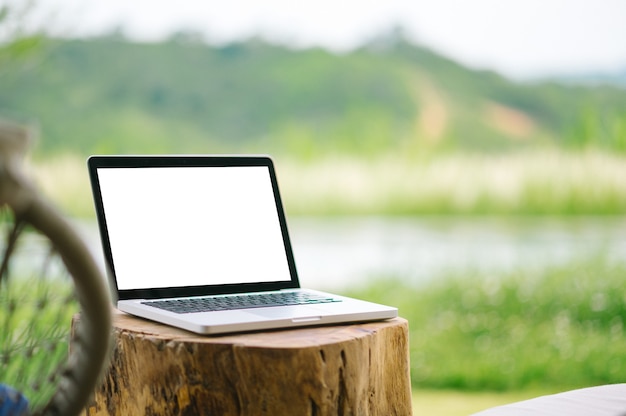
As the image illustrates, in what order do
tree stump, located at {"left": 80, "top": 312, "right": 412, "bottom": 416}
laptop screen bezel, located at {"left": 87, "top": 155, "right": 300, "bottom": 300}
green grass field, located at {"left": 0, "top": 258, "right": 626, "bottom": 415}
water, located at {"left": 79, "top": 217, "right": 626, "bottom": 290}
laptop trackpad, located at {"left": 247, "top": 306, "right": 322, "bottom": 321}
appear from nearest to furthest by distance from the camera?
1. tree stump, located at {"left": 80, "top": 312, "right": 412, "bottom": 416}
2. laptop trackpad, located at {"left": 247, "top": 306, "right": 322, "bottom": 321}
3. laptop screen bezel, located at {"left": 87, "top": 155, "right": 300, "bottom": 300}
4. green grass field, located at {"left": 0, "top": 258, "right": 626, "bottom": 415}
5. water, located at {"left": 79, "top": 217, "right": 626, "bottom": 290}

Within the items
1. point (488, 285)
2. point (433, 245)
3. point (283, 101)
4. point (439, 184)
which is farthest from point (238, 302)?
point (283, 101)

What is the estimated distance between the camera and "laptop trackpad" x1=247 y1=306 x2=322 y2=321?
4.99 ft

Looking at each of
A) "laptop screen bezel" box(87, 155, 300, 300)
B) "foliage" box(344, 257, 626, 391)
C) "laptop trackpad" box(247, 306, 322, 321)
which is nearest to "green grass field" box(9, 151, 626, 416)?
"foliage" box(344, 257, 626, 391)

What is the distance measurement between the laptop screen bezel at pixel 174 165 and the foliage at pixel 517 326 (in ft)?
8.74

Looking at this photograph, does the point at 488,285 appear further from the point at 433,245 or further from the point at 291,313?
the point at 291,313

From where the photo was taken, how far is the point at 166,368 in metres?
1.45

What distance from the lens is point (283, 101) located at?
18.5 feet

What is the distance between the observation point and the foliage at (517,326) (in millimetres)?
4262

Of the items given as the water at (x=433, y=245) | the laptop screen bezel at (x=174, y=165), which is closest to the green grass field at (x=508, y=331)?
the water at (x=433, y=245)

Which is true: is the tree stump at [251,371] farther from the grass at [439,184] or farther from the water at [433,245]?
the grass at [439,184]

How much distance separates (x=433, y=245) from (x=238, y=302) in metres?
3.73

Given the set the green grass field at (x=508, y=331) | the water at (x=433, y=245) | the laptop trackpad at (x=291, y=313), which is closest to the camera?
the laptop trackpad at (x=291, y=313)

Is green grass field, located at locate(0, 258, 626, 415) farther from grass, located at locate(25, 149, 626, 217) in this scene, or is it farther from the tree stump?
the tree stump

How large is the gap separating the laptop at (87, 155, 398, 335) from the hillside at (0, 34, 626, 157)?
3.69 m
